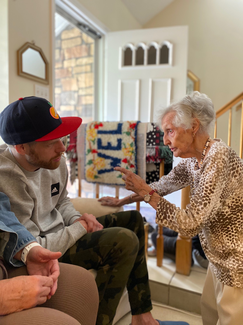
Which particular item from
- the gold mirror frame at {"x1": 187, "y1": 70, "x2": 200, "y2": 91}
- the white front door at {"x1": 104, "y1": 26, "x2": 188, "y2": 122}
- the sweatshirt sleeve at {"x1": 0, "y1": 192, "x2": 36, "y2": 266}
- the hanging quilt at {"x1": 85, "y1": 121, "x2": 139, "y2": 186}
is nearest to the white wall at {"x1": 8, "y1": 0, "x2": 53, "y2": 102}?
the hanging quilt at {"x1": 85, "y1": 121, "x2": 139, "y2": 186}

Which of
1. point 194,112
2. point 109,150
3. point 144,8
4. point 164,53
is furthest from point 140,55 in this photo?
point 194,112

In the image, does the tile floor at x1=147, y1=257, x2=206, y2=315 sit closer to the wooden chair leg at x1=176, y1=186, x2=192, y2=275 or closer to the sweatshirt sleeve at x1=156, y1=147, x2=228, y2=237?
the wooden chair leg at x1=176, y1=186, x2=192, y2=275

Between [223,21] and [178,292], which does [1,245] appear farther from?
[223,21]

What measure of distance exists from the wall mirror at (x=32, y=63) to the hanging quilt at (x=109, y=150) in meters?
0.56

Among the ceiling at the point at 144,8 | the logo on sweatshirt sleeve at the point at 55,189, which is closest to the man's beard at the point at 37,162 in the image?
the logo on sweatshirt sleeve at the point at 55,189

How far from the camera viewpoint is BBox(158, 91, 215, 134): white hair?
3.64 feet

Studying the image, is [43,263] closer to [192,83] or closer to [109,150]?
[109,150]

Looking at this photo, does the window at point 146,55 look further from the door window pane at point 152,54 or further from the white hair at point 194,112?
the white hair at point 194,112

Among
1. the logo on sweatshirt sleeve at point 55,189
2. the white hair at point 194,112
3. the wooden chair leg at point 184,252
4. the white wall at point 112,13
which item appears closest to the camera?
the white hair at point 194,112

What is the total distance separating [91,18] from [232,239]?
2.47 meters

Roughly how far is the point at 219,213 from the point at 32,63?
1629 mm

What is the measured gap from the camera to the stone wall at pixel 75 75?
2.95m

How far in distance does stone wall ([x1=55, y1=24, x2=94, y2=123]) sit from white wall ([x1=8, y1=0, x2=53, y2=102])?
897 millimetres

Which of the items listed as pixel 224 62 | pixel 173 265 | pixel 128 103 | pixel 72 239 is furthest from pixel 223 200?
pixel 224 62
